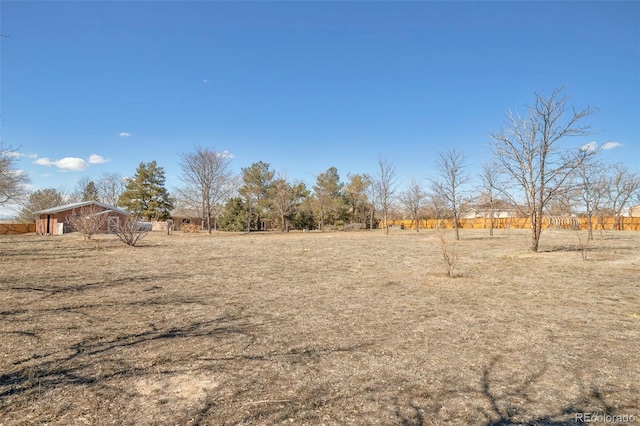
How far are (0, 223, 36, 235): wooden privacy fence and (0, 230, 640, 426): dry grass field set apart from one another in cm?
3819

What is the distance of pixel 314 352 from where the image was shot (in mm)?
3592

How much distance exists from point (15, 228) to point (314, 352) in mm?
46175

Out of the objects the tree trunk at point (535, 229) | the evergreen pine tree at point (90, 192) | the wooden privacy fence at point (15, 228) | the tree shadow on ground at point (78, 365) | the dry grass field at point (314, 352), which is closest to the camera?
the dry grass field at point (314, 352)

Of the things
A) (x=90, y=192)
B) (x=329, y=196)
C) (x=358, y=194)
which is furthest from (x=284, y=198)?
(x=90, y=192)

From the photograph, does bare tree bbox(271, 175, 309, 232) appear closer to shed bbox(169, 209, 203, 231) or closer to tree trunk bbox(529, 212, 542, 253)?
shed bbox(169, 209, 203, 231)

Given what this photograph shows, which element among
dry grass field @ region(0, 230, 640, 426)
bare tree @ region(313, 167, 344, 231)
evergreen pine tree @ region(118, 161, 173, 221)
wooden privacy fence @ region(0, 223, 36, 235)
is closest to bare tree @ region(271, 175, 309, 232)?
bare tree @ region(313, 167, 344, 231)

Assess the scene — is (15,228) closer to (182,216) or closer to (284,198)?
(182,216)

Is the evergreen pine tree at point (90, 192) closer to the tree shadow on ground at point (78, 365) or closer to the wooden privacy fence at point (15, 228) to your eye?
the wooden privacy fence at point (15, 228)

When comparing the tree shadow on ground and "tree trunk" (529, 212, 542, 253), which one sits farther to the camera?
"tree trunk" (529, 212, 542, 253)

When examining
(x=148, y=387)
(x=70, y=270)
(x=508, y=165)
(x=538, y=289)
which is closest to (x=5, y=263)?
(x=70, y=270)

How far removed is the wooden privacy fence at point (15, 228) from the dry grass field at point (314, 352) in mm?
38191

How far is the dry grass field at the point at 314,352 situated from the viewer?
2.47 metres

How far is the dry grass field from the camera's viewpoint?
8.09ft

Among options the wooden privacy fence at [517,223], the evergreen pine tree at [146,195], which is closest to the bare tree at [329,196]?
the wooden privacy fence at [517,223]
